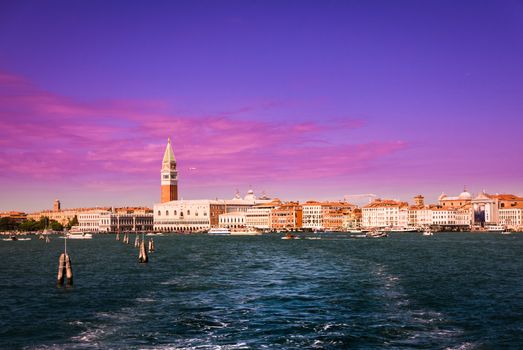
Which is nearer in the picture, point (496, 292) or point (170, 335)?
point (170, 335)

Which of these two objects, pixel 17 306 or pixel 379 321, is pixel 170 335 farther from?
pixel 17 306

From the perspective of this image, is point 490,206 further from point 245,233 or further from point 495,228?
point 245,233

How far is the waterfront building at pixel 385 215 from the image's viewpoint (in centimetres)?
17475

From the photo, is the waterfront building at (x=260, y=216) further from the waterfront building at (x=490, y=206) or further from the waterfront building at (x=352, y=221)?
the waterfront building at (x=490, y=206)

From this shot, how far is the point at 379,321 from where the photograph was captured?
873 inches

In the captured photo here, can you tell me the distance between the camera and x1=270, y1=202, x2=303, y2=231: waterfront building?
7048 inches

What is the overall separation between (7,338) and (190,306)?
763cm

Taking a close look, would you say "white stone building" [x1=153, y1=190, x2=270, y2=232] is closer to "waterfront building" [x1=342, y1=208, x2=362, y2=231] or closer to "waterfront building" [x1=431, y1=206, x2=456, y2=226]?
"waterfront building" [x1=342, y1=208, x2=362, y2=231]

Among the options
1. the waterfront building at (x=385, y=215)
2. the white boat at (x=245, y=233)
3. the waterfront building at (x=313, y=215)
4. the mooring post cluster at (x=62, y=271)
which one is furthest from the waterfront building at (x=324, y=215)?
the mooring post cluster at (x=62, y=271)

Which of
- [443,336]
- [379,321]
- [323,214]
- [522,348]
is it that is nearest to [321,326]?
[379,321]

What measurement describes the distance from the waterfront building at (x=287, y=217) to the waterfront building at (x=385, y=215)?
17.8 metres

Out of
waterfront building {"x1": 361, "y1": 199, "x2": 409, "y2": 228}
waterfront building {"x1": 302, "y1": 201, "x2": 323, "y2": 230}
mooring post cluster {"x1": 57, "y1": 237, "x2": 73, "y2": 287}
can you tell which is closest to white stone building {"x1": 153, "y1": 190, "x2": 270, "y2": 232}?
waterfront building {"x1": 302, "y1": 201, "x2": 323, "y2": 230}

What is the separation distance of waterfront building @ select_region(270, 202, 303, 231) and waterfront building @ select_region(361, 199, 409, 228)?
17.8 m

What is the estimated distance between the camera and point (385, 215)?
176 meters
